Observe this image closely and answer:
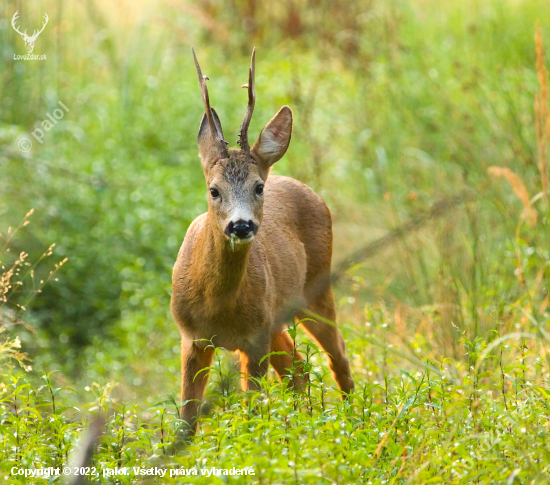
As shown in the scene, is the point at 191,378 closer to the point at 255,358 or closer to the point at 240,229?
the point at 255,358

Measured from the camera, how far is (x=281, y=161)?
9.68m

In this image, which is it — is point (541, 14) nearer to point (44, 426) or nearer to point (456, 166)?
point (456, 166)

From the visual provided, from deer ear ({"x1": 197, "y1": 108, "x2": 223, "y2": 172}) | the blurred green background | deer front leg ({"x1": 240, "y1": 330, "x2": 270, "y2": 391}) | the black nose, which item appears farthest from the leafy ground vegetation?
deer ear ({"x1": 197, "y1": 108, "x2": 223, "y2": 172})

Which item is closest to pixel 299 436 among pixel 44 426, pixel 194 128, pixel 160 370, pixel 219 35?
pixel 44 426

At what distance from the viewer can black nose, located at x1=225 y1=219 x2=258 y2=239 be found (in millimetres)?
4117

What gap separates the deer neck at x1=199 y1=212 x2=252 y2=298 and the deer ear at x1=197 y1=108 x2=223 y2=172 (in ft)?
1.01

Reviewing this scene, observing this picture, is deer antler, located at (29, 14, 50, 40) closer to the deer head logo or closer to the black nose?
the deer head logo

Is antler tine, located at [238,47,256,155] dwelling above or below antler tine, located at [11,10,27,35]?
below

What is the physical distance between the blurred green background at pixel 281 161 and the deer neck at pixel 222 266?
3.12ft

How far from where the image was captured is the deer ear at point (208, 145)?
4.52 m

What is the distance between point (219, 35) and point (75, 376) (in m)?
6.61

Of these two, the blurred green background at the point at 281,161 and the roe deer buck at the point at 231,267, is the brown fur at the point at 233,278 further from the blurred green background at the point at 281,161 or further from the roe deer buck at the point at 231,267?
the blurred green background at the point at 281,161

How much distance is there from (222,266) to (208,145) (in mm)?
689

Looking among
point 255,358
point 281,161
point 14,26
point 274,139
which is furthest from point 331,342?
point 14,26
